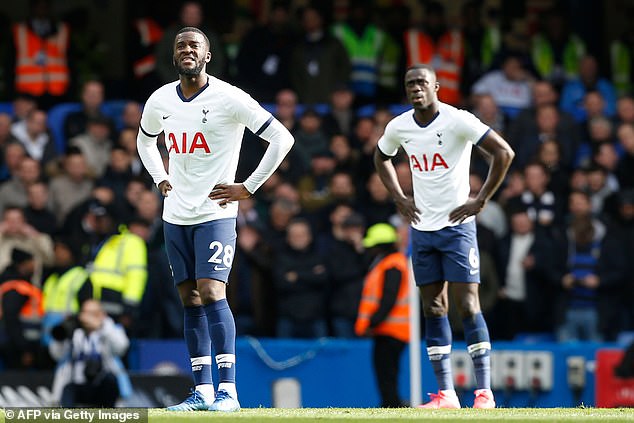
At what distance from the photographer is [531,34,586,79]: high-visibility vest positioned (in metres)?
19.8

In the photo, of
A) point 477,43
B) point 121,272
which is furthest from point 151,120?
point 477,43

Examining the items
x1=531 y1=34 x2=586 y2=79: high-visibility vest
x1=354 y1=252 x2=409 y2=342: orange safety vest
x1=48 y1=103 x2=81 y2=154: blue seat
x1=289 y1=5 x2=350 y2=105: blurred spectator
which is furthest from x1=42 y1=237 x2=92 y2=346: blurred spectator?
x1=531 y1=34 x2=586 y2=79: high-visibility vest

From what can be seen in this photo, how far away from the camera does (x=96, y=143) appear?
18.1m

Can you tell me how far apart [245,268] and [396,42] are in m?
4.87

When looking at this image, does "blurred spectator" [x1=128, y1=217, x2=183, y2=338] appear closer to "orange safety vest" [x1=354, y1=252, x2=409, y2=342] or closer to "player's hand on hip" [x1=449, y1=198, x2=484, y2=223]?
"orange safety vest" [x1=354, y1=252, x2=409, y2=342]

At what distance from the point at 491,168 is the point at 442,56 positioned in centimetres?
866

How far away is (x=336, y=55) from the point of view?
752 inches

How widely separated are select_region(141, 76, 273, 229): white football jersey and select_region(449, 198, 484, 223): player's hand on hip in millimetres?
1671

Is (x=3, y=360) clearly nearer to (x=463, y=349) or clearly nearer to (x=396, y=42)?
(x=463, y=349)


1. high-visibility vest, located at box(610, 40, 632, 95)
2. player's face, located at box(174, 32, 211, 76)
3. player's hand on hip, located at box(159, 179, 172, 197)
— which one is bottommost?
player's hand on hip, located at box(159, 179, 172, 197)

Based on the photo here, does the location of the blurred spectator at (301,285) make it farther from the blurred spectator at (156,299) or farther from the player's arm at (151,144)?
the player's arm at (151,144)

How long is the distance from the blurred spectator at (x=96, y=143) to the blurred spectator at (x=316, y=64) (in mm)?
2617

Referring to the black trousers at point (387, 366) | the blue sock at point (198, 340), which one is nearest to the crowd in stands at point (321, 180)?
the black trousers at point (387, 366)

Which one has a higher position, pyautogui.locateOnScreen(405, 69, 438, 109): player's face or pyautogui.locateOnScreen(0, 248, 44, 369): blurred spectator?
pyautogui.locateOnScreen(405, 69, 438, 109): player's face
